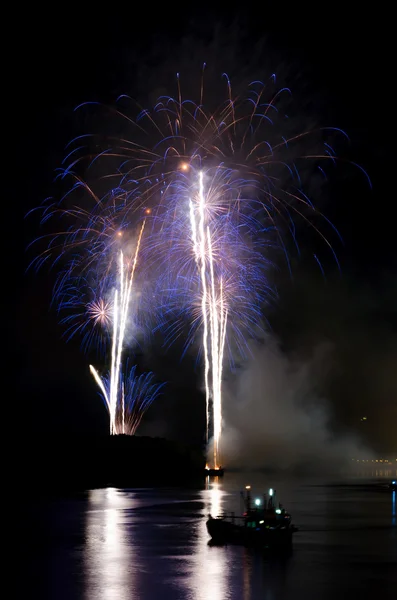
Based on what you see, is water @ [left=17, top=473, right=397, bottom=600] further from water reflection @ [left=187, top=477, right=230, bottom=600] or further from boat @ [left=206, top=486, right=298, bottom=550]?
boat @ [left=206, top=486, right=298, bottom=550]

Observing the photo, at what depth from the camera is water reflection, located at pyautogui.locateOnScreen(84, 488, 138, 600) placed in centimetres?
3294

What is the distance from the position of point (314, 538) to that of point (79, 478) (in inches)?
3072

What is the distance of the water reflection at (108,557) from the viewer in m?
32.9

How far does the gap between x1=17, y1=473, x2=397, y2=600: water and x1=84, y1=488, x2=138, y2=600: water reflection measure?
0.05 meters

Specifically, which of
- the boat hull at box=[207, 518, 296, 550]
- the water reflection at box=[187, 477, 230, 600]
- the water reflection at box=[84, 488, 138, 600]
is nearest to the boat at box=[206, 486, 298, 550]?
the boat hull at box=[207, 518, 296, 550]

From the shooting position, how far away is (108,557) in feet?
139

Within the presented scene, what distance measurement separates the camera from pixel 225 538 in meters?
45.6

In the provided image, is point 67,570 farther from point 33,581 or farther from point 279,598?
point 279,598

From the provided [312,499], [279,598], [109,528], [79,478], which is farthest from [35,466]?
[279,598]

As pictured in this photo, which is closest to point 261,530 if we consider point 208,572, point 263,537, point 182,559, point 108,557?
point 263,537

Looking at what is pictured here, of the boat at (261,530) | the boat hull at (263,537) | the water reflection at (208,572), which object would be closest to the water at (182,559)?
the water reflection at (208,572)

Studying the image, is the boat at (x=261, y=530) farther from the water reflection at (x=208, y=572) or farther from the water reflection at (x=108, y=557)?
the water reflection at (x=108, y=557)

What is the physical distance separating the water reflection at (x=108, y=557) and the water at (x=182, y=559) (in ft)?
0.18

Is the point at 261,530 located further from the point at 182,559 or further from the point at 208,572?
the point at 208,572
